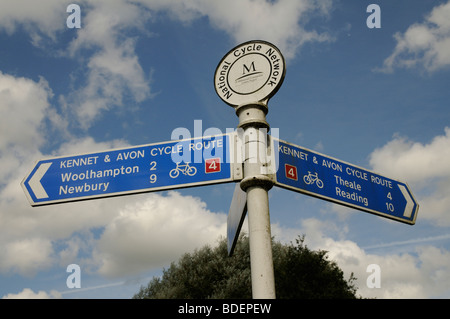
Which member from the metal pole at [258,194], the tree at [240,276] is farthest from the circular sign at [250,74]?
the tree at [240,276]


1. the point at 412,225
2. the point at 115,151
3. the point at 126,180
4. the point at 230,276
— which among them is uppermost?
the point at 230,276

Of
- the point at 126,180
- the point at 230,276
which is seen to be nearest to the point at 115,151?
the point at 126,180

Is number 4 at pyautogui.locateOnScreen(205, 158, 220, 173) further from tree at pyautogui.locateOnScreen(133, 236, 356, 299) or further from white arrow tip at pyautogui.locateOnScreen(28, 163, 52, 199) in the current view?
tree at pyautogui.locateOnScreen(133, 236, 356, 299)

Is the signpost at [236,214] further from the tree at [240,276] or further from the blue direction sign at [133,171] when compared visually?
the tree at [240,276]

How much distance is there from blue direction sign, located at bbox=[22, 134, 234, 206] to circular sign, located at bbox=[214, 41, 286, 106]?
1.39ft

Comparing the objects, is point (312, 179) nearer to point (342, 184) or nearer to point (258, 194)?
point (342, 184)

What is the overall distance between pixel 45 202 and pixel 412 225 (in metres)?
3.90

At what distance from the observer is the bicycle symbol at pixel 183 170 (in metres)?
3.63

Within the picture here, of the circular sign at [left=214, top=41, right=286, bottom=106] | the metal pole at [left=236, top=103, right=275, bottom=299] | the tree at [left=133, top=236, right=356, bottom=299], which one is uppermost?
the tree at [left=133, top=236, right=356, bottom=299]

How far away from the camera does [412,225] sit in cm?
430

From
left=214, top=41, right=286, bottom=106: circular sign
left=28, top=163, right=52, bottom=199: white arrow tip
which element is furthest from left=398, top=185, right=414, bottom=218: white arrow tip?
left=28, top=163, right=52, bottom=199: white arrow tip

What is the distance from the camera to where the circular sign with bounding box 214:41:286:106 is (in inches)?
141

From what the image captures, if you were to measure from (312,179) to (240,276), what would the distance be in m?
21.5
